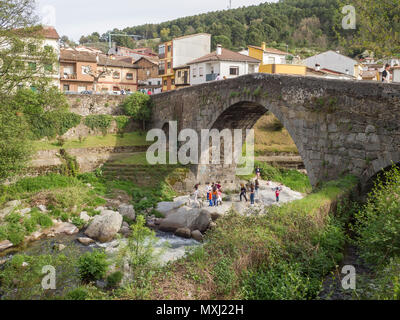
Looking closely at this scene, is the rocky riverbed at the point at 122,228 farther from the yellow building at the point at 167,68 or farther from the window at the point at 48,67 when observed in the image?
the yellow building at the point at 167,68

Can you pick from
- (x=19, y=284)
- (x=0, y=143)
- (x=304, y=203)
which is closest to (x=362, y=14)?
(x=304, y=203)

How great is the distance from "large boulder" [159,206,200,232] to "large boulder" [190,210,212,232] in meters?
0.16

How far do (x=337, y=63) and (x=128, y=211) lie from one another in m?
36.1

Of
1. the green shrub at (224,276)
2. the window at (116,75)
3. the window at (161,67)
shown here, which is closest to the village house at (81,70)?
the window at (116,75)

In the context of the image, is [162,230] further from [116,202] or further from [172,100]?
[172,100]

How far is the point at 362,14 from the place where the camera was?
13656 mm

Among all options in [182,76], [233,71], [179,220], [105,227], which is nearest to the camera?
[105,227]

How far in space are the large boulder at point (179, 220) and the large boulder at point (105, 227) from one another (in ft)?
8.14

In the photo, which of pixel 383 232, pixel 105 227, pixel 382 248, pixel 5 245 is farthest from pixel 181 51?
pixel 382 248

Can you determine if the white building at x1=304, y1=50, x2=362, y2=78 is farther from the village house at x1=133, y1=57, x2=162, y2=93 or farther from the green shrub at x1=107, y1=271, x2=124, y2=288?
the green shrub at x1=107, y1=271, x2=124, y2=288

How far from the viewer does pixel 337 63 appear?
44.7 meters

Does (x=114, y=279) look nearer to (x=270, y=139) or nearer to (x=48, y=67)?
(x=48, y=67)

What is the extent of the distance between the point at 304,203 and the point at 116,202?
15063 millimetres

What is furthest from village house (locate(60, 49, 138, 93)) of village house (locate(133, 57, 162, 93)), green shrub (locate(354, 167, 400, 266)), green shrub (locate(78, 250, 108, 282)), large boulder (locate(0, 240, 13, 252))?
green shrub (locate(354, 167, 400, 266))
